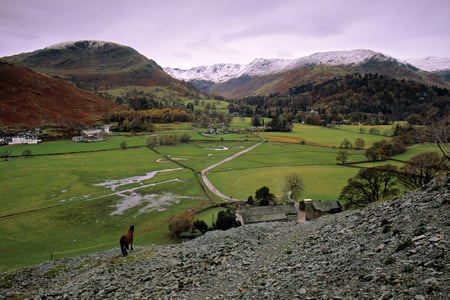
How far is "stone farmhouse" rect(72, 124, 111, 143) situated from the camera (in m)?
149

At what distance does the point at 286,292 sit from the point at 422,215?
830 centimetres

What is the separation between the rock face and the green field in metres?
13.6

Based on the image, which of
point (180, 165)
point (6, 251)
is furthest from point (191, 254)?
point (180, 165)

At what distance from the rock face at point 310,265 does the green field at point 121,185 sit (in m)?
13.6

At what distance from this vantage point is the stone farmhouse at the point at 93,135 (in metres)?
149

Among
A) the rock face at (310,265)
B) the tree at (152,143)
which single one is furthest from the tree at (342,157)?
the tree at (152,143)

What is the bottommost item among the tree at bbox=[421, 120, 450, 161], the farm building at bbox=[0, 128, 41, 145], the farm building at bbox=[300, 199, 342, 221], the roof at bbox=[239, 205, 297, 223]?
the roof at bbox=[239, 205, 297, 223]

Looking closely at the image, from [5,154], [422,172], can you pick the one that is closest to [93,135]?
[5,154]

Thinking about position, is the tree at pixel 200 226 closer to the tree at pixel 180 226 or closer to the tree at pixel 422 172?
the tree at pixel 180 226

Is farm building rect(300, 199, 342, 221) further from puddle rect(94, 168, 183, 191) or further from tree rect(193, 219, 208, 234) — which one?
puddle rect(94, 168, 183, 191)

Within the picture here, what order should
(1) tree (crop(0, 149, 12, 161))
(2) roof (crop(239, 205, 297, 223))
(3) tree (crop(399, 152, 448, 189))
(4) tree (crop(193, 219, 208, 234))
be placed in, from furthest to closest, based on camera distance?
1. (1) tree (crop(0, 149, 12, 161))
2. (2) roof (crop(239, 205, 297, 223))
3. (4) tree (crop(193, 219, 208, 234))
4. (3) tree (crop(399, 152, 448, 189))

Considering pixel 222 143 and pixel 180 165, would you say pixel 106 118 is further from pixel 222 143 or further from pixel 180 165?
pixel 180 165

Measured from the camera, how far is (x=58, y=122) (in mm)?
178125

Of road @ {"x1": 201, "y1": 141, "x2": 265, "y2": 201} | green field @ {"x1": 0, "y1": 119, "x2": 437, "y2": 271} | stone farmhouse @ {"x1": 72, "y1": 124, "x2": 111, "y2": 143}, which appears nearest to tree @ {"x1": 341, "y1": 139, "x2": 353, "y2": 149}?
green field @ {"x1": 0, "y1": 119, "x2": 437, "y2": 271}
